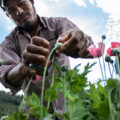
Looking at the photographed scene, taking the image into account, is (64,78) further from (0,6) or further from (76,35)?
(0,6)

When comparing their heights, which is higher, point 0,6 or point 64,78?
point 0,6

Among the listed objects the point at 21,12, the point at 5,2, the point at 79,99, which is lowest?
the point at 79,99

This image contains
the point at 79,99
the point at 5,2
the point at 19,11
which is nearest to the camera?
the point at 79,99

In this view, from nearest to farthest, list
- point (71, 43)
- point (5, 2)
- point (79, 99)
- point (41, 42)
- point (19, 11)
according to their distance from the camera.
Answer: point (79, 99), point (41, 42), point (71, 43), point (19, 11), point (5, 2)

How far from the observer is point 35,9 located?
2229mm

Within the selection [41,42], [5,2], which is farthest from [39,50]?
[5,2]

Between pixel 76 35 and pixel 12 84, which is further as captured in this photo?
pixel 12 84

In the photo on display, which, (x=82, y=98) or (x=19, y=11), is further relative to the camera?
(x=19, y=11)

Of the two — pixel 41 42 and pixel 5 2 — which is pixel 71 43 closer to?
pixel 41 42

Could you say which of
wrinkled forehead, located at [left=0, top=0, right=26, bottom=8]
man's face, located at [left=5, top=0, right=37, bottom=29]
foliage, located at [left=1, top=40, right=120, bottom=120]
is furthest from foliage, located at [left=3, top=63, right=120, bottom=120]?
wrinkled forehead, located at [left=0, top=0, right=26, bottom=8]

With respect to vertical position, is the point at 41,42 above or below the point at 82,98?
above

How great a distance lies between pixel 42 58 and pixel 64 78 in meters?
0.14

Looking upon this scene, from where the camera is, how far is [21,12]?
6.25 ft

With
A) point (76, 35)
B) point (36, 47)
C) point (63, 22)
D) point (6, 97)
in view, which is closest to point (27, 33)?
point (63, 22)
